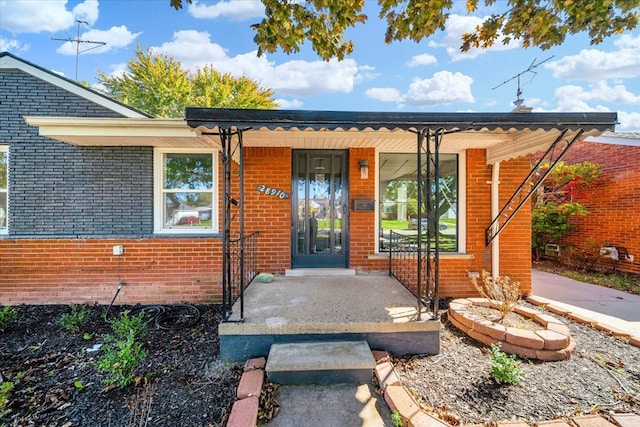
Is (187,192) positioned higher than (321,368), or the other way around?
(187,192)

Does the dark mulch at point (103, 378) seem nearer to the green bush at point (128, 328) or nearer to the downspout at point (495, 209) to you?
the green bush at point (128, 328)

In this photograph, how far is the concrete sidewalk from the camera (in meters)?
3.78

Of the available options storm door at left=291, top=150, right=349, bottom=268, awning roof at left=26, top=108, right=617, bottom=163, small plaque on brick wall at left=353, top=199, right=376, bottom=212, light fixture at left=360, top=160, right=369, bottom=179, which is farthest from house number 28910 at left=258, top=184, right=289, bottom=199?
light fixture at left=360, top=160, right=369, bottom=179

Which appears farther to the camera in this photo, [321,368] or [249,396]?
[321,368]

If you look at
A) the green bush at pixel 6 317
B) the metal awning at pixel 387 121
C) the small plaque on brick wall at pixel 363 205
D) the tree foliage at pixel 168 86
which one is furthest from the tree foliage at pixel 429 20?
the tree foliage at pixel 168 86

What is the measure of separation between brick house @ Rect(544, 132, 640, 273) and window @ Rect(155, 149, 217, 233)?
932cm

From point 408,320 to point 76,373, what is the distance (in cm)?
345

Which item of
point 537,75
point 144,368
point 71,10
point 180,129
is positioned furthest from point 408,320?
point 71,10

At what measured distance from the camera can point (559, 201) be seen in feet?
26.2

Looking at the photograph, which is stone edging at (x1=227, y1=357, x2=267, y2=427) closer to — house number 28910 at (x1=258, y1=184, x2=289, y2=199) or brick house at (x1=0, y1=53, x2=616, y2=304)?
brick house at (x1=0, y1=53, x2=616, y2=304)

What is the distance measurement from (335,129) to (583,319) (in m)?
4.23

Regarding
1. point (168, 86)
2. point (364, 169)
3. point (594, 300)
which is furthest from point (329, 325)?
point (168, 86)

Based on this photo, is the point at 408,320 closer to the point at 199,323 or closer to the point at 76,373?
the point at 199,323

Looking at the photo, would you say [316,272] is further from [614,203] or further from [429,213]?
[614,203]
